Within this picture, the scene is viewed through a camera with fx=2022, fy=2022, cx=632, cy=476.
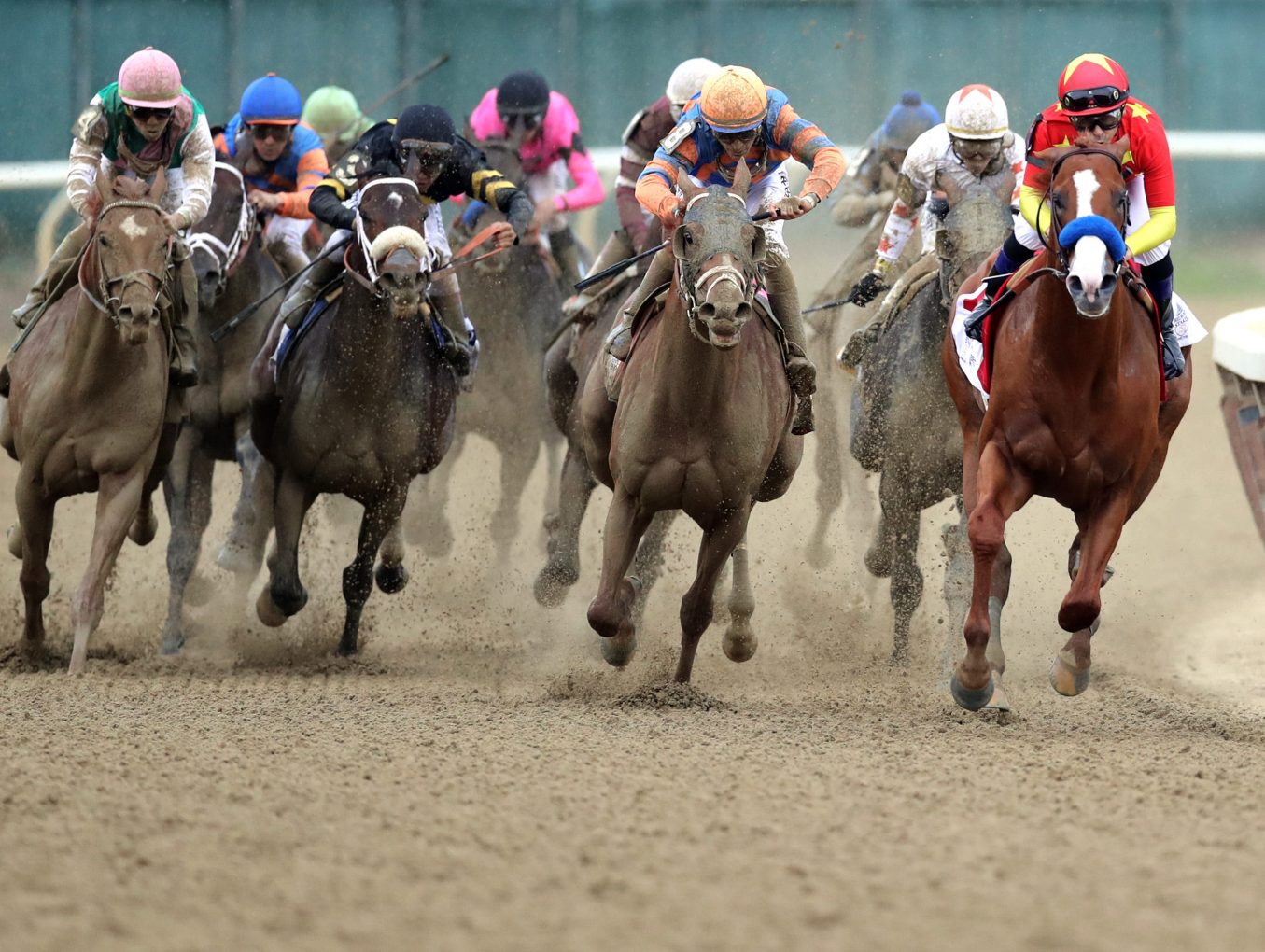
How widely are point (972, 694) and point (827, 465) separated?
426 centimetres

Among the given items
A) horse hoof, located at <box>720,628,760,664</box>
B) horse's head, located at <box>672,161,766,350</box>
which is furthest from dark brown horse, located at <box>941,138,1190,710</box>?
horse hoof, located at <box>720,628,760,664</box>

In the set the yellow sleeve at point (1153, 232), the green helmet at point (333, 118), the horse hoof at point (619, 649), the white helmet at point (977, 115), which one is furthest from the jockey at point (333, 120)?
the yellow sleeve at point (1153, 232)

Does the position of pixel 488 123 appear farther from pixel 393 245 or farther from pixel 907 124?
pixel 393 245

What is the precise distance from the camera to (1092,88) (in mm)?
6930

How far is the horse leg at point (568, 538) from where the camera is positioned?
9445 millimetres

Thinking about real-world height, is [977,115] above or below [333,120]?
below

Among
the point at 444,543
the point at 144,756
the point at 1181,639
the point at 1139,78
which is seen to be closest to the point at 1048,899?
the point at 144,756

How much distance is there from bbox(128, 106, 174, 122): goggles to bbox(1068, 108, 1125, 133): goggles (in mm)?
3728

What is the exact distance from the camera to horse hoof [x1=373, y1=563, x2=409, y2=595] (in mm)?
9758

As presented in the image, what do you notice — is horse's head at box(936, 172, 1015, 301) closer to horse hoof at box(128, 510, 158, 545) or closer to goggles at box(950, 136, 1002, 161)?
goggles at box(950, 136, 1002, 161)

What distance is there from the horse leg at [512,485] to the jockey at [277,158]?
1761 millimetres

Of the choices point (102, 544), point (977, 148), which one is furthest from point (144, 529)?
point (977, 148)

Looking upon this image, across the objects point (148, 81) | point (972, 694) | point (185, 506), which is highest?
point (148, 81)

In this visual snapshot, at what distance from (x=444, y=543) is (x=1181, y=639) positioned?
3974 millimetres
